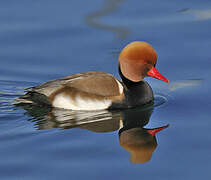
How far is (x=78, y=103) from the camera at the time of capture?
819 centimetres

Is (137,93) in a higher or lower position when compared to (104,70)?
lower

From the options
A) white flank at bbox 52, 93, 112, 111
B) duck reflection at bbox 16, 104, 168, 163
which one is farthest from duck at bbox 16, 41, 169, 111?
duck reflection at bbox 16, 104, 168, 163

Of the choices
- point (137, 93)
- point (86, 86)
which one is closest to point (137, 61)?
point (137, 93)

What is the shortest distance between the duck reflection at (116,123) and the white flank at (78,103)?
8 cm

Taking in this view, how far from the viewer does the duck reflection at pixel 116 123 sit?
6871 millimetres

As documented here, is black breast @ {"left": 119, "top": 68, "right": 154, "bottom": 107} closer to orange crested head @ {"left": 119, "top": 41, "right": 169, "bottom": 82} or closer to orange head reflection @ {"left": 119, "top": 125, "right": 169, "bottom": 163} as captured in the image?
orange crested head @ {"left": 119, "top": 41, "right": 169, "bottom": 82}

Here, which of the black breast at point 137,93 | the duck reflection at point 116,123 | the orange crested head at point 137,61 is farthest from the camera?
the black breast at point 137,93

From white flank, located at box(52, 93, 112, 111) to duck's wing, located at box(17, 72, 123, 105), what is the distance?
0.08 meters

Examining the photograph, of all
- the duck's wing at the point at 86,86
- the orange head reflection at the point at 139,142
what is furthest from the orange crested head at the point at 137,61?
the orange head reflection at the point at 139,142

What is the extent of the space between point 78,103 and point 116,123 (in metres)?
0.77

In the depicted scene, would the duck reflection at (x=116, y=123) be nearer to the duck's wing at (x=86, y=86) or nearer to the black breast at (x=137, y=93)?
the black breast at (x=137, y=93)

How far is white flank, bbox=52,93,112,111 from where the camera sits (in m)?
8.11

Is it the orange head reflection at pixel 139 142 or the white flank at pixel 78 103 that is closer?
the orange head reflection at pixel 139 142

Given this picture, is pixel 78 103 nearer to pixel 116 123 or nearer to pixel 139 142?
pixel 116 123
